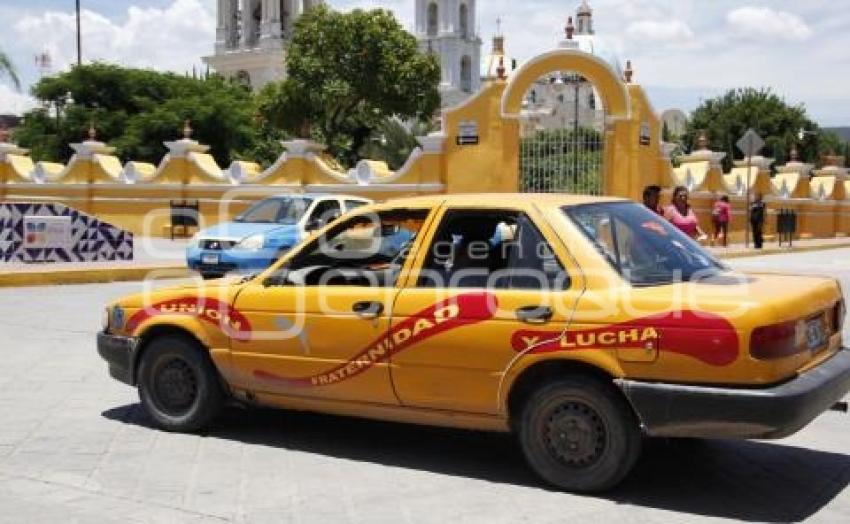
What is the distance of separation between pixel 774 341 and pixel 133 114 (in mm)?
53962

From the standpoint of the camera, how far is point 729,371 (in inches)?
195

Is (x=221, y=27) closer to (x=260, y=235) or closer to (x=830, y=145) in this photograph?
(x=830, y=145)

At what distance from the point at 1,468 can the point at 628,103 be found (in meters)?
21.7

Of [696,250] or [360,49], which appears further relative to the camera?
[360,49]

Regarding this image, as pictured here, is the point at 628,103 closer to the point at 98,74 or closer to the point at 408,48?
the point at 408,48

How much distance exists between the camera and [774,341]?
5.00 metres

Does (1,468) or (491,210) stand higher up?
(491,210)

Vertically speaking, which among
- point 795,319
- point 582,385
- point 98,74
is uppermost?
point 98,74

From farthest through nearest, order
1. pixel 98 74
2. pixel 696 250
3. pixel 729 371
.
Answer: pixel 98 74 → pixel 696 250 → pixel 729 371

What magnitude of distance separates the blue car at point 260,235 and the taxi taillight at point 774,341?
10.9 m

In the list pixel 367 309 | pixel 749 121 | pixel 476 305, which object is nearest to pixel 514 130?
pixel 367 309

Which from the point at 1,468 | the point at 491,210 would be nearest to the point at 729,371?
the point at 491,210

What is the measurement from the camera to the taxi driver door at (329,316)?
19.5ft

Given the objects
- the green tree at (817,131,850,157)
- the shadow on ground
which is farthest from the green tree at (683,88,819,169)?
the shadow on ground
